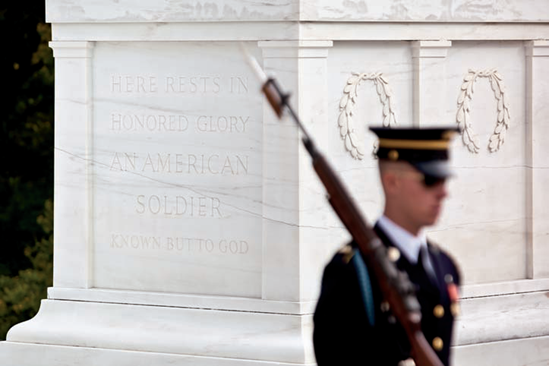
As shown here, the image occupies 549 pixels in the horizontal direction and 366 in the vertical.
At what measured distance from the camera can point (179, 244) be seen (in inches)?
401

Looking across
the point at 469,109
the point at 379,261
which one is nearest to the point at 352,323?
the point at 379,261

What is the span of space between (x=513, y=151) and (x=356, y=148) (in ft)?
4.49

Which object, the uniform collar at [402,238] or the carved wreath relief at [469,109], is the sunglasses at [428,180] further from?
the carved wreath relief at [469,109]

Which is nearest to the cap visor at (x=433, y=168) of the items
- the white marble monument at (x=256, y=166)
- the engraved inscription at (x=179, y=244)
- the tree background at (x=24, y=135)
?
the white marble monument at (x=256, y=166)

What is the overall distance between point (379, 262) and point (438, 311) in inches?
20.3

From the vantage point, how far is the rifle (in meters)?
4.68

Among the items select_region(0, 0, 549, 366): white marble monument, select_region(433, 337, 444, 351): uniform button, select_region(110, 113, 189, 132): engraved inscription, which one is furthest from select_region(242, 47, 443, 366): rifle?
select_region(110, 113, 189, 132): engraved inscription

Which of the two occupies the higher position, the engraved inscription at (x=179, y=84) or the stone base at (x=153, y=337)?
the engraved inscription at (x=179, y=84)

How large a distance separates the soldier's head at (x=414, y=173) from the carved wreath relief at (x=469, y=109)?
537 centimetres

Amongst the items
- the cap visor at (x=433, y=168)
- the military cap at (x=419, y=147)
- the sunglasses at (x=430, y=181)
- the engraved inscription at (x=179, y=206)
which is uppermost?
the military cap at (x=419, y=147)

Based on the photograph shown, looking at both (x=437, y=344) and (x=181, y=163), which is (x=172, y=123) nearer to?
(x=181, y=163)

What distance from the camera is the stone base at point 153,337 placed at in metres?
9.70

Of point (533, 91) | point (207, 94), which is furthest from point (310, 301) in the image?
point (533, 91)

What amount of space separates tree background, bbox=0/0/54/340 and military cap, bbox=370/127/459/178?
32.2 ft
